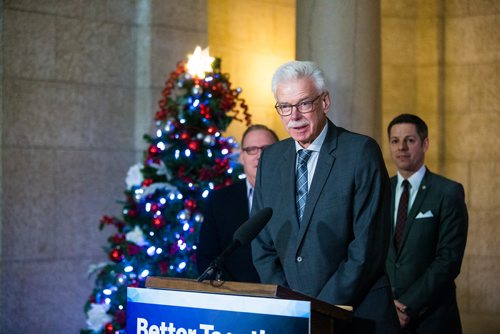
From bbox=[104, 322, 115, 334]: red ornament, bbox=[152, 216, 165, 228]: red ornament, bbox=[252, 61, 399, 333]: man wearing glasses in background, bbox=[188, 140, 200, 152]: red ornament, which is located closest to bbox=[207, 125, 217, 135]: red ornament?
bbox=[188, 140, 200, 152]: red ornament

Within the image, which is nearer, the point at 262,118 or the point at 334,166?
Result: the point at 334,166

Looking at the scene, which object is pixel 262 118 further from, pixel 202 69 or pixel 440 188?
pixel 440 188

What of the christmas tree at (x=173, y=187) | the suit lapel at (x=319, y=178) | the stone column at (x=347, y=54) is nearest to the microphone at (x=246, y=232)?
the suit lapel at (x=319, y=178)

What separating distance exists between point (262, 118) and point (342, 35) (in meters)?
1.95

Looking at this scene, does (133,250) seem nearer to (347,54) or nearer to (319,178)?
(347,54)

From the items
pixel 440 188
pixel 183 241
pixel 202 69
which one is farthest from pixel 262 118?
pixel 440 188

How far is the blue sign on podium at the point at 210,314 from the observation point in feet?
8.21

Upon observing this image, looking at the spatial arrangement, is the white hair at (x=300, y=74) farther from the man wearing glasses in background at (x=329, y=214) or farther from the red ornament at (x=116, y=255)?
the red ornament at (x=116, y=255)

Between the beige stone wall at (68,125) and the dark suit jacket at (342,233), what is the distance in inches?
155

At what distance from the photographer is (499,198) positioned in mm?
8617

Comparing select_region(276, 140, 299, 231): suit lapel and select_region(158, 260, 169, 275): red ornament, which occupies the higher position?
select_region(276, 140, 299, 231): suit lapel

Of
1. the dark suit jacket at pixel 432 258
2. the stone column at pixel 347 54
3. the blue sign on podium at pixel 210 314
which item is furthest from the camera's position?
the stone column at pixel 347 54

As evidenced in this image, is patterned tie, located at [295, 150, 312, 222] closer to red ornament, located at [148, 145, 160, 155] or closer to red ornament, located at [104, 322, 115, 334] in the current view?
red ornament, located at [148, 145, 160, 155]

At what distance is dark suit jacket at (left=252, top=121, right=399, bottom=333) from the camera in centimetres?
318
